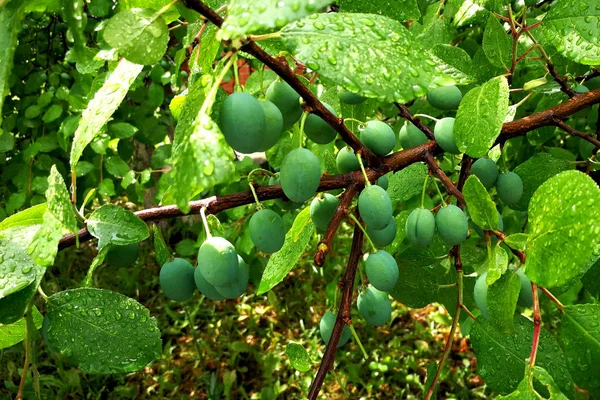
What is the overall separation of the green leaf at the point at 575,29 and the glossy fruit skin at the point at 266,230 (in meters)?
0.51

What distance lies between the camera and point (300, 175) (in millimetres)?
697

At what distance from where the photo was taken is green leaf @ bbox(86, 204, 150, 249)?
29.8 inches

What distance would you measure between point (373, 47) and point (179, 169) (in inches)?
9.0

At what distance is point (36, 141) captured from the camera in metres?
2.25

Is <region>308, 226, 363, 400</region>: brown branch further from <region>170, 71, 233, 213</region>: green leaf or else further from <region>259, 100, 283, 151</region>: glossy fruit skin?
<region>170, 71, 233, 213</region>: green leaf

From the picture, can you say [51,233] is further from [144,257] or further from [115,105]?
[144,257]

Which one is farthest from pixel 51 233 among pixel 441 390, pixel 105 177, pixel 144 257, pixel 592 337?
pixel 144 257

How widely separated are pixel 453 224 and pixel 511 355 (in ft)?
0.71

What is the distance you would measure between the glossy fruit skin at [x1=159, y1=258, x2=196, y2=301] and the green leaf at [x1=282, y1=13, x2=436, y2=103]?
1.46 ft

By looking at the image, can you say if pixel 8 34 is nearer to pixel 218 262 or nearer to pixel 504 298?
pixel 218 262

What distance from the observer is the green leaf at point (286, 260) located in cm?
91

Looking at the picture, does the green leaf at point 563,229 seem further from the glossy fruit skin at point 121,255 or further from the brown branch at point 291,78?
the glossy fruit skin at point 121,255

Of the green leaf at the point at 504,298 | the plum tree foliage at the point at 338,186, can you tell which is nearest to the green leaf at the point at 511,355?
A: the plum tree foliage at the point at 338,186

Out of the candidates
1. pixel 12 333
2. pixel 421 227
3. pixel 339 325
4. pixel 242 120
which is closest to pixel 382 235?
pixel 421 227
